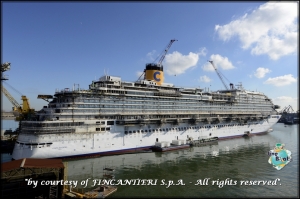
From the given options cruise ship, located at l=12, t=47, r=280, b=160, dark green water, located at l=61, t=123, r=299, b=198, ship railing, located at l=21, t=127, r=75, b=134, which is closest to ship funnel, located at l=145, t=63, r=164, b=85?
cruise ship, located at l=12, t=47, r=280, b=160

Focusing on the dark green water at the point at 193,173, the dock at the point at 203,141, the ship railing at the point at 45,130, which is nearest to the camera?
the dark green water at the point at 193,173

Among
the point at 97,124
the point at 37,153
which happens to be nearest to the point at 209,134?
the point at 97,124

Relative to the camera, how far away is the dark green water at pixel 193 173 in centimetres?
2163

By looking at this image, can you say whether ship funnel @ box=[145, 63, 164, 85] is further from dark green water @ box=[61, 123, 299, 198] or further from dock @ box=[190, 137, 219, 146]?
dark green water @ box=[61, 123, 299, 198]

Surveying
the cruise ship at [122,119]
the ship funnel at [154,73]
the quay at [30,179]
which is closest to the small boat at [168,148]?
the cruise ship at [122,119]

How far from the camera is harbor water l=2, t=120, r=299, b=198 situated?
21.7m

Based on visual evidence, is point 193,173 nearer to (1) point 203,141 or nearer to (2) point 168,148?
(2) point 168,148

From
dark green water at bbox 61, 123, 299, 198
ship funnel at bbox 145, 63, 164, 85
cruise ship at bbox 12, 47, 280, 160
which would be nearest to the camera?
dark green water at bbox 61, 123, 299, 198

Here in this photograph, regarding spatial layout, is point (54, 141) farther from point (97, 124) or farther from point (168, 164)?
point (168, 164)

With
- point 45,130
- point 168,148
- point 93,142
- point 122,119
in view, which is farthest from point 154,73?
point 45,130

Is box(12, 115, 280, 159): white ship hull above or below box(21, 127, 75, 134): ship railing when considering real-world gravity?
below

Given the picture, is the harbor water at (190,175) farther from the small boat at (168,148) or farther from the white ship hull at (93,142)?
the small boat at (168,148)

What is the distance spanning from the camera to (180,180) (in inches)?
999

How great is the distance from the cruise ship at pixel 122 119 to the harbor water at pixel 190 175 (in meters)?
3.57
